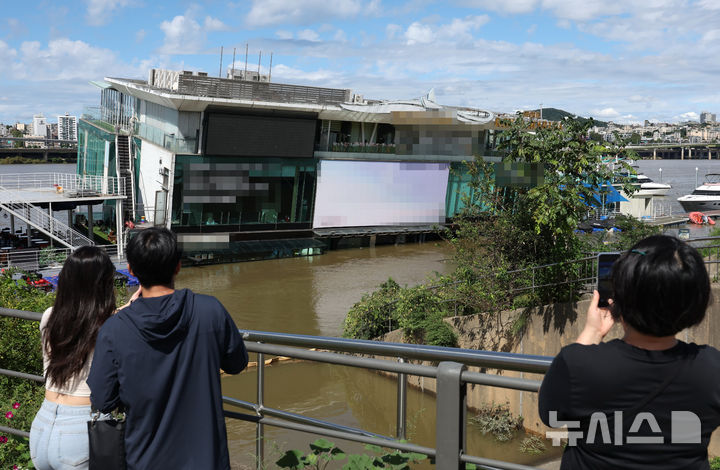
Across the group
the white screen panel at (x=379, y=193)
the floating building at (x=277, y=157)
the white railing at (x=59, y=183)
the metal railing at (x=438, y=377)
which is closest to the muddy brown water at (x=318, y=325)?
the metal railing at (x=438, y=377)

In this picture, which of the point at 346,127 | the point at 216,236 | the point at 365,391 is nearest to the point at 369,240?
the point at 346,127

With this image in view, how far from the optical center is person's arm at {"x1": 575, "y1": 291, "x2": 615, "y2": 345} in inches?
85.5

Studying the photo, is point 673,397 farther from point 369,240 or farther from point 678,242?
point 369,240

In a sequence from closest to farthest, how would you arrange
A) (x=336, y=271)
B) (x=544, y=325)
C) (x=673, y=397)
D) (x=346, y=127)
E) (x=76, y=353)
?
1. (x=673, y=397)
2. (x=76, y=353)
3. (x=544, y=325)
4. (x=336, y=271)
5. (x=346, y=127)

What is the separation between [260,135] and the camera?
120 ft

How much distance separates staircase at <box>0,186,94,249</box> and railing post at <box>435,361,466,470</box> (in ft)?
101

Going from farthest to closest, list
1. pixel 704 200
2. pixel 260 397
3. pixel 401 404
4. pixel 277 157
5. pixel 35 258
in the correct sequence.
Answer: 1. pixel 704 200
2. pixel 277 157
3. pixel 35 258
4. pixel 260 397
5. pixel 401 404

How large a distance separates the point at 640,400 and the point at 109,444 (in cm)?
211

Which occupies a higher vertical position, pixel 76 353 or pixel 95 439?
pixel 76 353

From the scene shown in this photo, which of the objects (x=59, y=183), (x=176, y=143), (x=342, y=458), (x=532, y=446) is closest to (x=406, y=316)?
(x=532, y=446)

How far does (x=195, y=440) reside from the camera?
9.09ft

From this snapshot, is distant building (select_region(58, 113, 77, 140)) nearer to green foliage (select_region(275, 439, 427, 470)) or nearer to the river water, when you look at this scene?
the river water

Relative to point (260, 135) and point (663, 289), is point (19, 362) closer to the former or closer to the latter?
point (663, 289)

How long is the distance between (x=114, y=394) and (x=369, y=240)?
133ft
